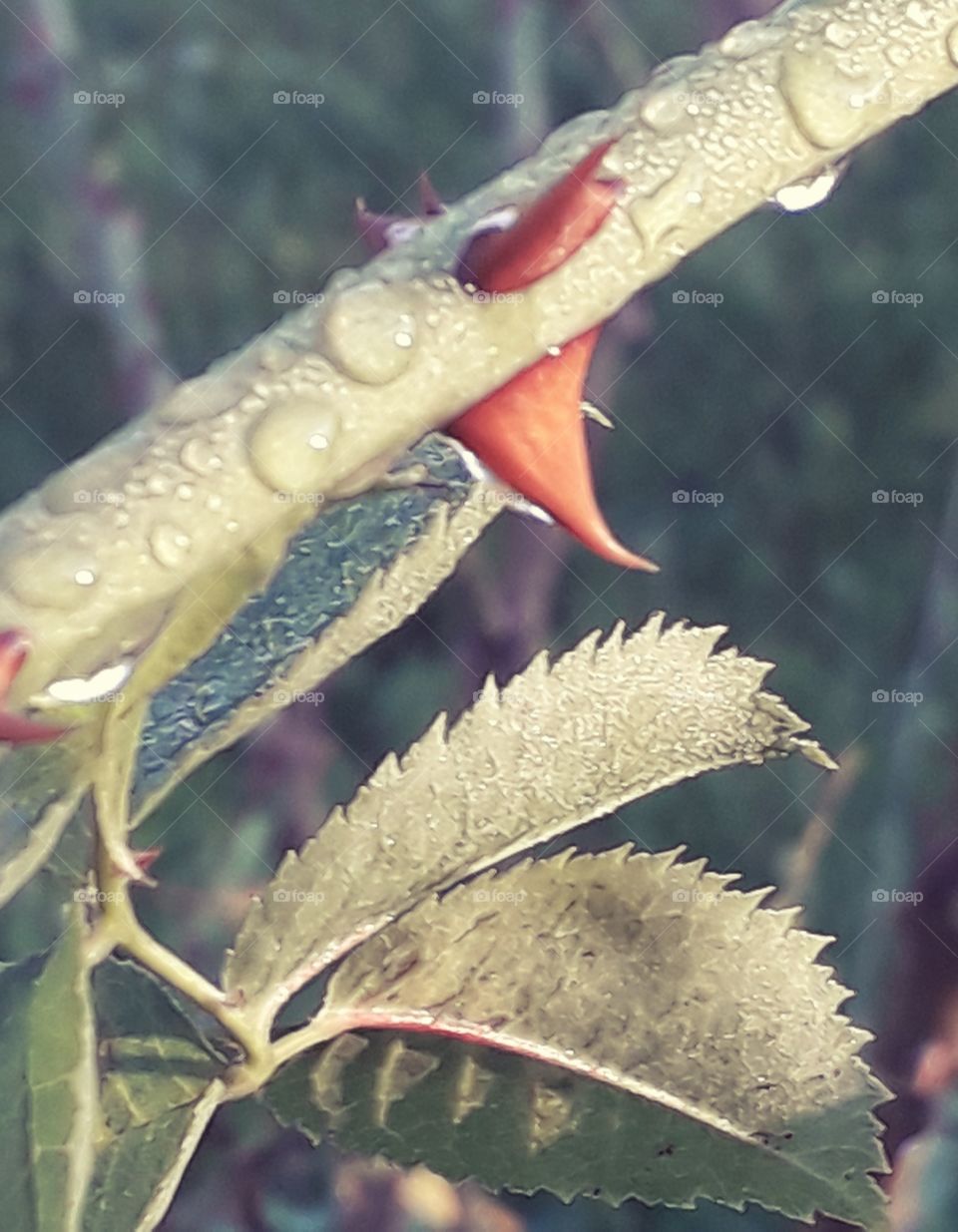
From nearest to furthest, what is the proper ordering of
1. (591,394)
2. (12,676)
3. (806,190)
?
(12,676), (806,190), (591,394)

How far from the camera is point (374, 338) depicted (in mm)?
230

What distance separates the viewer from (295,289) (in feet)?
1.41

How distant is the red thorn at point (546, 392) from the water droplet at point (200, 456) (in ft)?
0.18

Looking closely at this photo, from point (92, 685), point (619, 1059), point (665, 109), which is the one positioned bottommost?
point (619, 1059)

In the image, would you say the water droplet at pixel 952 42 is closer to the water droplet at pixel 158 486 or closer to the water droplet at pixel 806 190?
the water droplet at pixel 806 190

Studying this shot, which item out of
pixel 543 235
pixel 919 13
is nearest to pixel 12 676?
pixel 543 235

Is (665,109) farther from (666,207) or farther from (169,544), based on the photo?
(169,544)

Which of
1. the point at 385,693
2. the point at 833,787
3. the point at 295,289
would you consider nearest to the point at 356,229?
the point at 295,289

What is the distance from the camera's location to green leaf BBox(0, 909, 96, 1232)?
0.94 ft

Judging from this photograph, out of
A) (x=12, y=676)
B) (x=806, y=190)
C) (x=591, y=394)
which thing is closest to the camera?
(x=12, y=676)

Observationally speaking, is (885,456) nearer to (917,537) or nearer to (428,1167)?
(917,537)

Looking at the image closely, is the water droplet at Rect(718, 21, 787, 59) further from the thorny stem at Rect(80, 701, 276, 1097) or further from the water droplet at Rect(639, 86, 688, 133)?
the thorny stem at Rect(80, 701, 276, 1097)

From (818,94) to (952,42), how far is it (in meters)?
0.05

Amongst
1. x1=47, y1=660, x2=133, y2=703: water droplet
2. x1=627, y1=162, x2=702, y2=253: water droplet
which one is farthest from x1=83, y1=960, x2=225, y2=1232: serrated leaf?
x1=627, y1=162, x2=702, y2=253: water droplet
